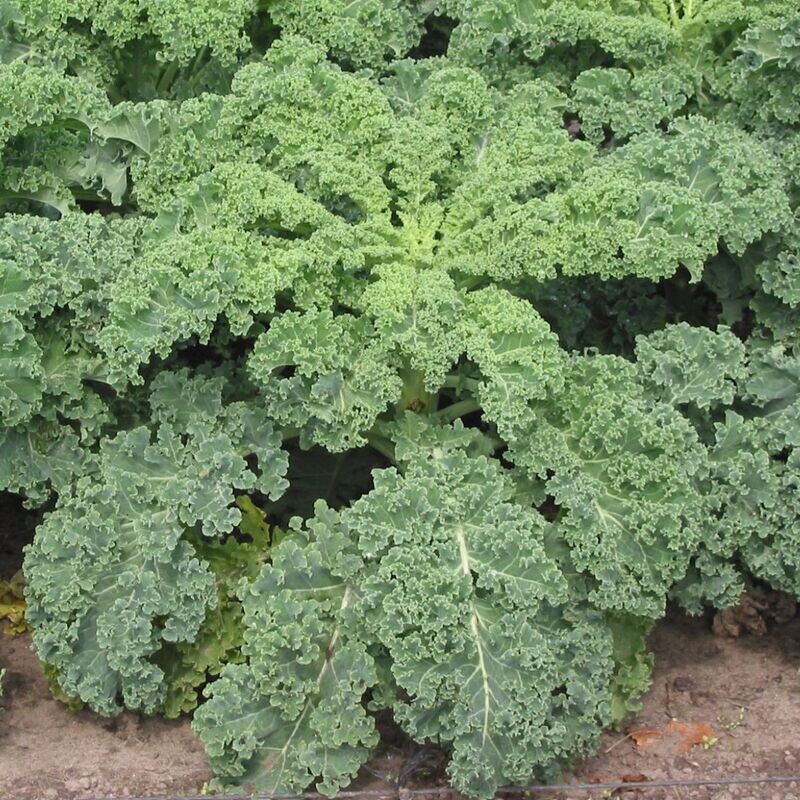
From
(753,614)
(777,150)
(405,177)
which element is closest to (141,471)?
(405,177)

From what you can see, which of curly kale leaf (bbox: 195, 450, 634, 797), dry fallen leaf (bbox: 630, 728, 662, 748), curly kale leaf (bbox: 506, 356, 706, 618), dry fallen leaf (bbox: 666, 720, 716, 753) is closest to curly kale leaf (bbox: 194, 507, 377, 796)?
curly kale leaf (bbox: 195, 450, 634, 797)

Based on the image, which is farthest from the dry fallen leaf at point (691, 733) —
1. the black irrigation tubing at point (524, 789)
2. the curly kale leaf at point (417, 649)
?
the curly kale leaf at point (417, 649)

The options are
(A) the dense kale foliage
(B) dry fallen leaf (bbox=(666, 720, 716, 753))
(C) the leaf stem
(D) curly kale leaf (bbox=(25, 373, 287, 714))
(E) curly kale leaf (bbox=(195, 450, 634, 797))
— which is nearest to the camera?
(E) curly kale leaf (bbox=(195, 450, 634, 797))

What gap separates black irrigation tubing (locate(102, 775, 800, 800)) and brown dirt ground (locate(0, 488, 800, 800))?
0.10 feet

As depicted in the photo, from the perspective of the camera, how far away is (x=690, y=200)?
18.8 feet

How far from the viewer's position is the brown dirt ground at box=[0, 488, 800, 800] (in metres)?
5.26

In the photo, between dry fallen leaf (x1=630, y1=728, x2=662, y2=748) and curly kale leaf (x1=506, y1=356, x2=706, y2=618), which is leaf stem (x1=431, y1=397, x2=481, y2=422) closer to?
curly kale leaf (x1=506, y1=356, x2=706, y2=618)

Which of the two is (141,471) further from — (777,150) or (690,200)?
(777,150)

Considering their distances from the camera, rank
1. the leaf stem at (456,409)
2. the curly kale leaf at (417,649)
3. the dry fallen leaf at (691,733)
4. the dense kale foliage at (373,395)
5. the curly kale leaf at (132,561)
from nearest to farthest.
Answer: the curly kale leaf at (417,649) < the dense kale foliage at (373,395) < the curly kale leaf at (132,561) < the dry fallen leaf at (691,733) < the leaf stem at (456,409)

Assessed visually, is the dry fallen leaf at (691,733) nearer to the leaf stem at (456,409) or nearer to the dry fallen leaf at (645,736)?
the dry fallen leaf at (645,736)

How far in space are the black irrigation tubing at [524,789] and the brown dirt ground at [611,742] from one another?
3 centimetres

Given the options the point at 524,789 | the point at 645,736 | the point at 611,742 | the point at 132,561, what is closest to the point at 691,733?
the point at 645,736

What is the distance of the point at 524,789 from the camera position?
5.20 metres

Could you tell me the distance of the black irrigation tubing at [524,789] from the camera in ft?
16.8
